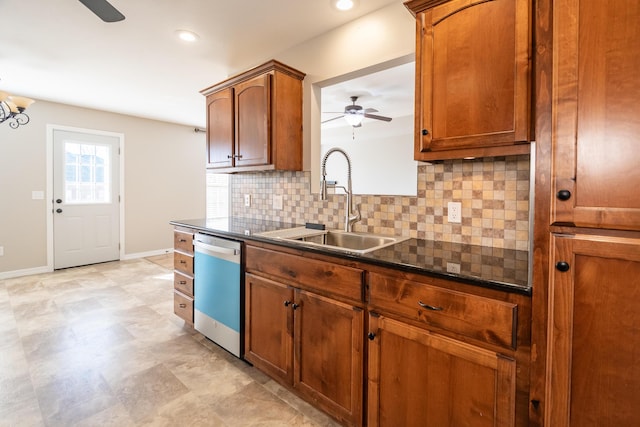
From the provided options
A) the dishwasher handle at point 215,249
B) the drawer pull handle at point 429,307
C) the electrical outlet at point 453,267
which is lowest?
the drawer pull handle at point 429,307

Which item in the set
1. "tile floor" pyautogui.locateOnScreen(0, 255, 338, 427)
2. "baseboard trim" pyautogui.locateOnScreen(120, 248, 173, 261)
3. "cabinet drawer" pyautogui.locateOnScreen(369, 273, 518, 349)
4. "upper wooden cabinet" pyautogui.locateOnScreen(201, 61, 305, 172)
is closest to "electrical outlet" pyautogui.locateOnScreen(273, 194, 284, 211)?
"upper wooden cabinet" pyautogui.locateOnScreen(201, 61, 305, 172)

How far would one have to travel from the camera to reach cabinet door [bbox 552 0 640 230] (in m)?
0.86

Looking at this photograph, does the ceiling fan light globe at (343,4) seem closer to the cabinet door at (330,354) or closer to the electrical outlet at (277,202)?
the electrical outlet at (277,202)

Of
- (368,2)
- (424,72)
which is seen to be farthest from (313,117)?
(424,72)

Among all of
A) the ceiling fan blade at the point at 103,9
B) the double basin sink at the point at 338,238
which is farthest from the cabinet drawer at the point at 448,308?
the ceiling fan blade at the point at 103,9

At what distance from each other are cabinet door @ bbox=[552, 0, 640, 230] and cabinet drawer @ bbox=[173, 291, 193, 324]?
8.33 ft

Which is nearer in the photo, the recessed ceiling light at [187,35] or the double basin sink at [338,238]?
the double basin sink at [338,238]

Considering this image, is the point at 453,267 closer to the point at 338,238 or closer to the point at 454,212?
the point at 454,212

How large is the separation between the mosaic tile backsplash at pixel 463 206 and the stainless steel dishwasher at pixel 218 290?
0.76m

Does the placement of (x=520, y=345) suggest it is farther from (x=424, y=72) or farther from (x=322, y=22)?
(x=322, y=22)

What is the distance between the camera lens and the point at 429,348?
1.24 meters

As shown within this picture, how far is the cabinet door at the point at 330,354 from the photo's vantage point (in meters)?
1.48

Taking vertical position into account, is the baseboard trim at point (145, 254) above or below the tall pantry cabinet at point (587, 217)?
below

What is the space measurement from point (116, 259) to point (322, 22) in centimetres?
494
